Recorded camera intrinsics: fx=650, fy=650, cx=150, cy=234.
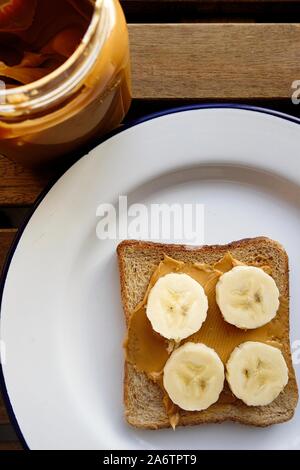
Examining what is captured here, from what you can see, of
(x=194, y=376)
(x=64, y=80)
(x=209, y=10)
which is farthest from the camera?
(x=209, y=10)

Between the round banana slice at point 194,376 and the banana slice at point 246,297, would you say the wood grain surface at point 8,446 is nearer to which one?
the round banana slice at point 194,376

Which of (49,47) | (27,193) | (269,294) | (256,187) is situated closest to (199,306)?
(269,294)

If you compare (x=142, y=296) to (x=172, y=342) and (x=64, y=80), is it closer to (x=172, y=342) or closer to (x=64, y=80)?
(x=172, y=342)

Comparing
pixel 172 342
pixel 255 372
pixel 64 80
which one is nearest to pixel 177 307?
pixel 172 342

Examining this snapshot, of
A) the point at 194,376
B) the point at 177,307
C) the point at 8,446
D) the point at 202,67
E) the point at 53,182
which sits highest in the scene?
the point at 202,67

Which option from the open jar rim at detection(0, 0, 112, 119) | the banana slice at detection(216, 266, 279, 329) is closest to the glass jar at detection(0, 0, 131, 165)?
the open jar rim at detection(0, 0, 112, 119)

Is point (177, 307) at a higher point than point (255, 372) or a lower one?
higher

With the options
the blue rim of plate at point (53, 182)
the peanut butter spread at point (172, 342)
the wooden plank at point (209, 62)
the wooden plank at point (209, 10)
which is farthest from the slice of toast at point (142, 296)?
the wooden plank at point (209, 10)
